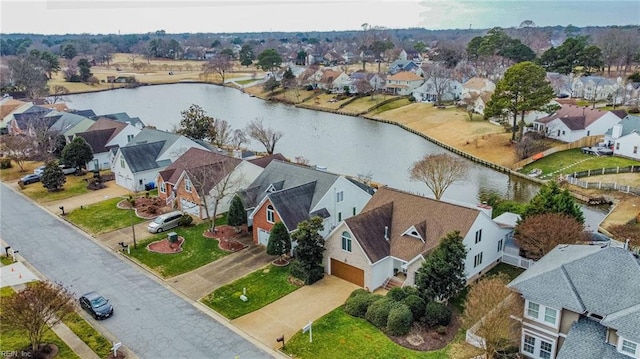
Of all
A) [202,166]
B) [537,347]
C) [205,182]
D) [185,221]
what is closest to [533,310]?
[537,347]

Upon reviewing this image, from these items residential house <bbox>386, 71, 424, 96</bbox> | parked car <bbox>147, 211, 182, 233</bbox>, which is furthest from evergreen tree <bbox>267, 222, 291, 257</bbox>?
residential house <bbox>386, 71, 424, 96</bbox>

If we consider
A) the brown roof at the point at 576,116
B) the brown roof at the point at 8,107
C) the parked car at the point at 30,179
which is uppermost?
the brown roof at the point at 8,107

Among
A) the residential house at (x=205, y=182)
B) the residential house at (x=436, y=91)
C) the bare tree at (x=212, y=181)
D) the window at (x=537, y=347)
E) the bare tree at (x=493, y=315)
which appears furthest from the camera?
the residential house at (x=436, y=91)

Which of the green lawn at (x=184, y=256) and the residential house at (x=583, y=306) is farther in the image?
the green lawn at (x=184, y=256)

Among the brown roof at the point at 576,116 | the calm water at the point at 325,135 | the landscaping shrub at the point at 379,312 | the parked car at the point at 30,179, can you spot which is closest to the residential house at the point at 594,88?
the brown roof at the point at 576,116

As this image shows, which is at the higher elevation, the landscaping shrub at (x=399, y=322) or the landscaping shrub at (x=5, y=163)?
the landscaping shrub at (x=5, y=163)

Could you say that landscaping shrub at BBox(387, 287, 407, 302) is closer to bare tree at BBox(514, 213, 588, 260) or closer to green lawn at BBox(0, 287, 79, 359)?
bare tree at BBox(514, 213, 588, 260)

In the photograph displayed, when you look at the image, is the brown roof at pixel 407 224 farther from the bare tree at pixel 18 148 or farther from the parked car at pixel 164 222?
the bare tree at pixel 18 148
